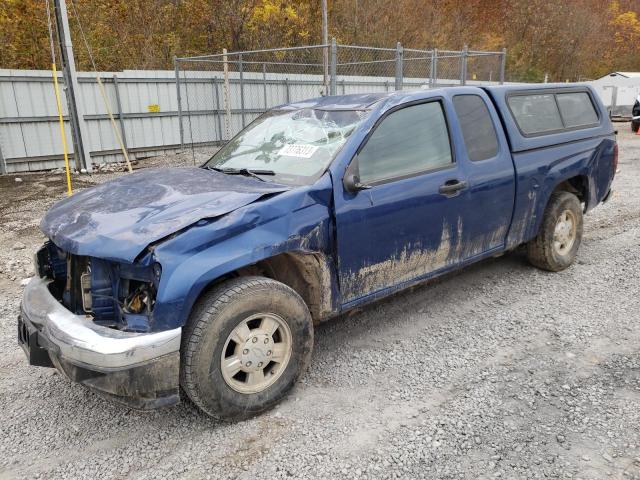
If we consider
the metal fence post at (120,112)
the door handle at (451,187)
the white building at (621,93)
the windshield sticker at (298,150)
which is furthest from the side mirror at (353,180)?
the white building at (621,93)

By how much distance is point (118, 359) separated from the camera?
8.25 ft

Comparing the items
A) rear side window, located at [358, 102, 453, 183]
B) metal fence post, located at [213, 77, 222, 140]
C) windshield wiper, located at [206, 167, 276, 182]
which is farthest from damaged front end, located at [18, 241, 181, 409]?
metal fence post, located at [213, 77, 222, 140]

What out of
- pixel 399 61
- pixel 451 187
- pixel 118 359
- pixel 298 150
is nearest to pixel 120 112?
pixel 399 61

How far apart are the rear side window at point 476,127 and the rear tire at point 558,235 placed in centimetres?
116

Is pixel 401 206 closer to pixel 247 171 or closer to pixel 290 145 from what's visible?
pixel 290 145

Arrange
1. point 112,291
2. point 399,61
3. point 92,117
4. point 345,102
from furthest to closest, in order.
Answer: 1. point 92,117
2. point 399,61
3. point 345,102
4. point 112,291

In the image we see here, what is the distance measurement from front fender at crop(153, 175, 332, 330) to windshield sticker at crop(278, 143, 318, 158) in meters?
0.42

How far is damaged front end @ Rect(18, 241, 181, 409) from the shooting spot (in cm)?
255

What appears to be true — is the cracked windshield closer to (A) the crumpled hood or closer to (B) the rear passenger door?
(A) the crumpled hood

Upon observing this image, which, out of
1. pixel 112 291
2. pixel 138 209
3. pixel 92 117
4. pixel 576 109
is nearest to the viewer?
pixel 112 291

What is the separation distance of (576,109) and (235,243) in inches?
164

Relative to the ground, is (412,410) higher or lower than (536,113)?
lower

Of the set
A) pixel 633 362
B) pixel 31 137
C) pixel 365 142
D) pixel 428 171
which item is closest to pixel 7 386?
pixel 365 142

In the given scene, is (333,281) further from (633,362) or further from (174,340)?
(633,362)
